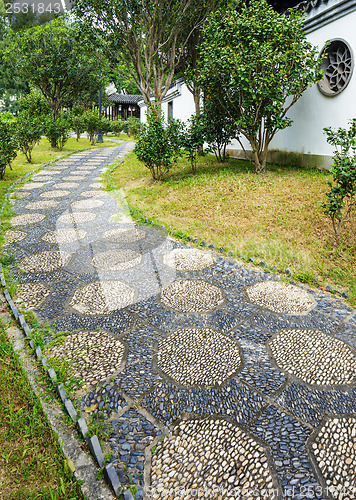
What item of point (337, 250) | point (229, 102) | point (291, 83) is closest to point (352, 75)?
point (291, 83)

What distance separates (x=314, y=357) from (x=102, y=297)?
1.94 m

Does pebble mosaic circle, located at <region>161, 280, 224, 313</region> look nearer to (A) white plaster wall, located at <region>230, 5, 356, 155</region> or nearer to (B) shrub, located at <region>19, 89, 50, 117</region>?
(A) white plaster wall, located at <region>230, 5, 356, 155</region>

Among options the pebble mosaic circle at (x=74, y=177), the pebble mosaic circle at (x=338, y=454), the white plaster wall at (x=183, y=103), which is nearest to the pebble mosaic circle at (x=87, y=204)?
the pebble mosaic circle at (x=74, y=177)

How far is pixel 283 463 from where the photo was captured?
1.56 meters

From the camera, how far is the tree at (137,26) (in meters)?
8.17

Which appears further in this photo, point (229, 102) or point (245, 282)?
point (229, 102)

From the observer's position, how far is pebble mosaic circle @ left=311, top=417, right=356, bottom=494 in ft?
4.82

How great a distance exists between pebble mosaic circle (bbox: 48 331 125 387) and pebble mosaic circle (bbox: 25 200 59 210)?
14.7ft

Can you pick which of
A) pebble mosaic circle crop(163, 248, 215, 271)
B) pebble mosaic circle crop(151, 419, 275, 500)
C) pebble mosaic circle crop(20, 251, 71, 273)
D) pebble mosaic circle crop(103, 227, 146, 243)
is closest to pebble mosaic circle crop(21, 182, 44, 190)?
pebble mosaic circle crop(103, 227, 146, 243)

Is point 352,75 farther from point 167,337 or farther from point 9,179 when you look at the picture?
point 9,179

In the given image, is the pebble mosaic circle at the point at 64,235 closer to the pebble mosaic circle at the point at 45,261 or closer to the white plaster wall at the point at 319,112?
the pebble mosaic circle at the point at 45,261

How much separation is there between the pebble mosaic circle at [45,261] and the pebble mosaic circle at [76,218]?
4.64 ft

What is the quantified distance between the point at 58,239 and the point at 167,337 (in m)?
2.85

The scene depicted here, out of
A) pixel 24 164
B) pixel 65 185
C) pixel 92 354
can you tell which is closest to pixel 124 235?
pixel 92 354
